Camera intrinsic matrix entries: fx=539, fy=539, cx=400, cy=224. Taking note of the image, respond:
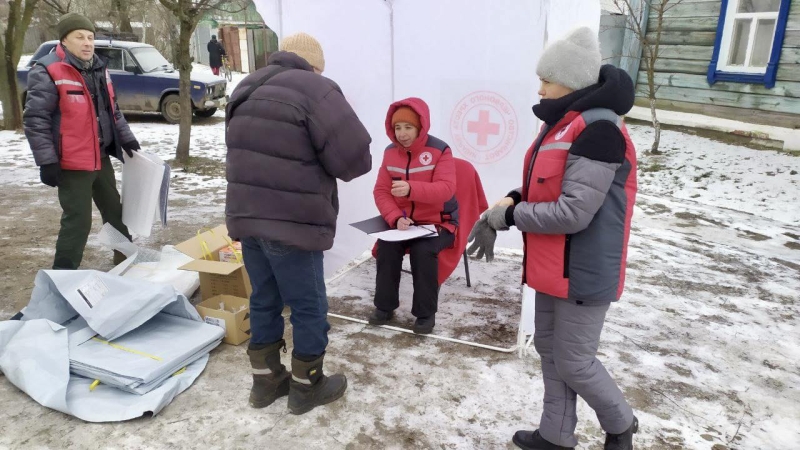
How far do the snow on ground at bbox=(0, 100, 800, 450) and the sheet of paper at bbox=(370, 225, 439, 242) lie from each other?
616 mm

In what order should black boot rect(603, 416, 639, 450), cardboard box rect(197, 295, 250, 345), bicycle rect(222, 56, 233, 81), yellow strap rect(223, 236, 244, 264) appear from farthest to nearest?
bicycle rect(222, 56, 233, 81) < yellow strap rect(223, 236, 244, 264) < cardboard box rect(197, 295, 250, 345) < black boot rect(603, 416, 639, 450)

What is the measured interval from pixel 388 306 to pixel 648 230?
3223 mm

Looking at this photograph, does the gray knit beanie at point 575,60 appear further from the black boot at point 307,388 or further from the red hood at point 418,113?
the black boot at point 307,388

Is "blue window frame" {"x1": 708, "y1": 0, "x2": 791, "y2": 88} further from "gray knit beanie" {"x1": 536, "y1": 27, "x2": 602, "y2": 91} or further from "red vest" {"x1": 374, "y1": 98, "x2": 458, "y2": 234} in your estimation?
"gray knit beanie" {"x1": 536, "y1": 27, "x2": 602, "y2": 91}

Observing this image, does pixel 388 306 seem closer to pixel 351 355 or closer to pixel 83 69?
pixel 351 355

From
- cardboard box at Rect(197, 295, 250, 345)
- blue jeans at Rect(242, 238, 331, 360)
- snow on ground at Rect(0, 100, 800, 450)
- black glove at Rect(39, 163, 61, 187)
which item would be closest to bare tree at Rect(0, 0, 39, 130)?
snow on ground at Rect(0, 100, 800, 450)

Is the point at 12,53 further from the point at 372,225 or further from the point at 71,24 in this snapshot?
the point at 372,225

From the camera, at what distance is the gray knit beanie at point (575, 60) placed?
69.7 inches

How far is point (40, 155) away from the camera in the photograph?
127 inches

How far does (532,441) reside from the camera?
223 cm

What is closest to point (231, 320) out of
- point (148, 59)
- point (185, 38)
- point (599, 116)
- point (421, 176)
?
point (421, 176)

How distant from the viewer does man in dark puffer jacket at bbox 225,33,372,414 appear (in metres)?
Result: 2.09

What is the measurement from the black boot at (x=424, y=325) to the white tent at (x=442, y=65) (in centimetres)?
101

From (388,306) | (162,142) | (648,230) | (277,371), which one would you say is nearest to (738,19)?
(648,230)
